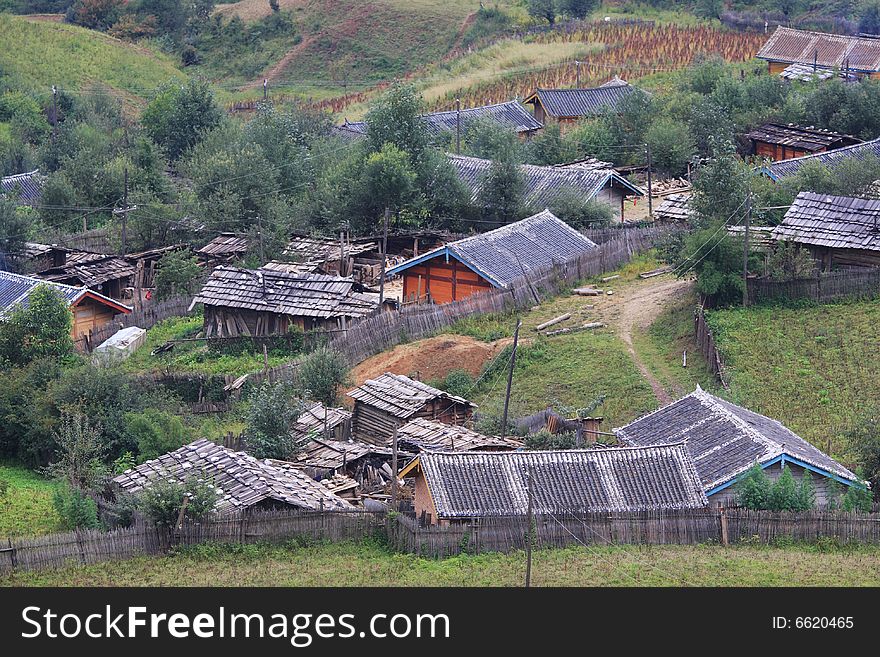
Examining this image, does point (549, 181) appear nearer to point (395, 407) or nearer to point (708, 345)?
point (708, 345)

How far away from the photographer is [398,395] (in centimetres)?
3147

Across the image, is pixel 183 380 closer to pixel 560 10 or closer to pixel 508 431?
pixel 508 431

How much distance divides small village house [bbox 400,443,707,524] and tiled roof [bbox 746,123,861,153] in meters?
29.8

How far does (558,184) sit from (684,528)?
25.0 metres

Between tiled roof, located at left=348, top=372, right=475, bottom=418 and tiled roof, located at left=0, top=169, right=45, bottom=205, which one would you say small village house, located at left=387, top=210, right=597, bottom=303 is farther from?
tiled roof, located at left=0, top=169, right=45, bottom=205

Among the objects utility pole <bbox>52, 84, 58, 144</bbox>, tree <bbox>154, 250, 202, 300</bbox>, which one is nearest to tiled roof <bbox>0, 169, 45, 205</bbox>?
utility pole <bbox>52, 84, 58, 144</bbox>

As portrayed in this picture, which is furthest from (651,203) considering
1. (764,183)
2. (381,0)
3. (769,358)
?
(381,0)

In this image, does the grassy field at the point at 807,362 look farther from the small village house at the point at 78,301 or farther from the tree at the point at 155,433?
the small village house at the point at 78,301

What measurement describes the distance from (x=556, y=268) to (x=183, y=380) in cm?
1091

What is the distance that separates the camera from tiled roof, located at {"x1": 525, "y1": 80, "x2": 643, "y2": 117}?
6391cm

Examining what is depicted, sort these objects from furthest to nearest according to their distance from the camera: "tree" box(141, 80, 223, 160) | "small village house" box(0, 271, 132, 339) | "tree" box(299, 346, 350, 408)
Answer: "tree" box(141, 80, 223, 160) < "small village house" box(0, 271, 132, 339) < "tree" box(299, 346, 350, 408)

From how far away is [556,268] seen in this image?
3944cm

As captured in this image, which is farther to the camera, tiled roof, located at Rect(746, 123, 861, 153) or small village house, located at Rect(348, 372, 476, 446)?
tiled roof, located at Rect(746, 123, 861, 153)

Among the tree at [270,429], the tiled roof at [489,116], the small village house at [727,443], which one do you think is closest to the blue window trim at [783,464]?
the small village house at [727,443]
